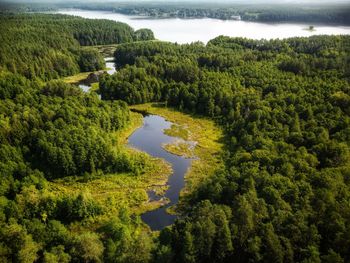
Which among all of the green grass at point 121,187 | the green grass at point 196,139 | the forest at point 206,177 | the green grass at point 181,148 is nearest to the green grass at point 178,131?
the green grass at point 196,139

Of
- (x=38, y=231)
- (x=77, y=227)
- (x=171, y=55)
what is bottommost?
(x=77, y=227)

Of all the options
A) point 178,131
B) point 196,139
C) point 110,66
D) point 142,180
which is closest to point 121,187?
point 142,180

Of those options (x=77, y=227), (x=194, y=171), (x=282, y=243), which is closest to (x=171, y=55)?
(x=194, y=171)

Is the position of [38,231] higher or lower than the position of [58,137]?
lower

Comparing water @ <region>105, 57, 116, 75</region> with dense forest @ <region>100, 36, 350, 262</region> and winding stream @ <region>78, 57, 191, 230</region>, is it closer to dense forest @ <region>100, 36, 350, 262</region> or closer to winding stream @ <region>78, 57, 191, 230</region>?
dense forest @ <region>100, 36, 350, 262</region>


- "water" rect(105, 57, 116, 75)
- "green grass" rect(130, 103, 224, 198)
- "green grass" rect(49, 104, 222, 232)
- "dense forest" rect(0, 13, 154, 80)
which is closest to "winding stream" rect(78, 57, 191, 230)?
"green grass" rect(49, 104, 222, 232)

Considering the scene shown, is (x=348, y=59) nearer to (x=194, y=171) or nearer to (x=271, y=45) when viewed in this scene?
(x=271, y=45)
